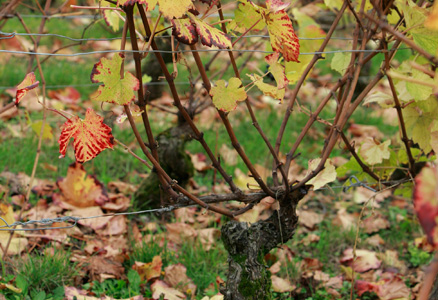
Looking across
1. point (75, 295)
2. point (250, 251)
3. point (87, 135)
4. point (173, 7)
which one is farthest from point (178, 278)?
point (173, 7)

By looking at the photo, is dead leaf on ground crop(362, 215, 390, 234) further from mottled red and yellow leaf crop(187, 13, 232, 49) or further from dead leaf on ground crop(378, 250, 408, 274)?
mottled red and yellow leaf crop(187, 13, 232, 49)

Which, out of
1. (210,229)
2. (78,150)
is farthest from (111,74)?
(210,229)

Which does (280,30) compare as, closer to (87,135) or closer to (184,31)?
(184,31)

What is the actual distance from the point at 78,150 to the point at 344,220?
1594 mm

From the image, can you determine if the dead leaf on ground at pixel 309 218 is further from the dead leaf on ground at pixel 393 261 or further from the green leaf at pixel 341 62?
the green leaf at pixel 341 62

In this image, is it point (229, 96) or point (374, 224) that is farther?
point (374, 224)

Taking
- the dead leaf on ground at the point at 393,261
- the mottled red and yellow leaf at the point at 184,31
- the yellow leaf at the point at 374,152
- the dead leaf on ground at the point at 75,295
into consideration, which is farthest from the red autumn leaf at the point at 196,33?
the dead leaf on ground at the point at 393,261

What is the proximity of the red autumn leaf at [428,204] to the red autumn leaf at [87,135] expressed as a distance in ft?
2.17

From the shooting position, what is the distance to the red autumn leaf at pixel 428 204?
481 millimetres

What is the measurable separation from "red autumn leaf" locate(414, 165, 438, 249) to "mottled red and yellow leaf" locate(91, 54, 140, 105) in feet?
2.00

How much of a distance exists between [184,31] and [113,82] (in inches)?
6.9

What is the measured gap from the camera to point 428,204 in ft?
1.59

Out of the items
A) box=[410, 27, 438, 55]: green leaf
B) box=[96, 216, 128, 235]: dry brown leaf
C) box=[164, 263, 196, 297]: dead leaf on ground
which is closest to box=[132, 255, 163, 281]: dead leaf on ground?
box=[164, 263, 196, 297]: dead leaf on ground

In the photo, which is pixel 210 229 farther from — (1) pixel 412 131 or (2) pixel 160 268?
(1) pixel 412 131
